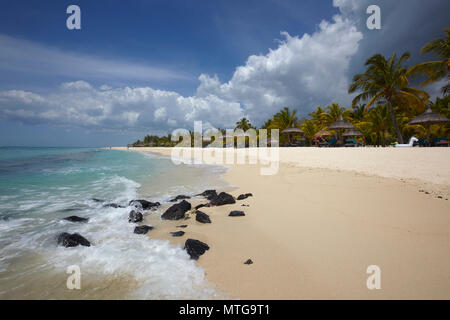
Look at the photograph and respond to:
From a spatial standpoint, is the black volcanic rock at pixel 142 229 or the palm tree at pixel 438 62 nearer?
the black volcanic rock at pixel 142 229

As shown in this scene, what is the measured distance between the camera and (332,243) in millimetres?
2992

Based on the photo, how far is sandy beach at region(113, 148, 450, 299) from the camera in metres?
2.14

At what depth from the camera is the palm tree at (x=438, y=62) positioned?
1692cm

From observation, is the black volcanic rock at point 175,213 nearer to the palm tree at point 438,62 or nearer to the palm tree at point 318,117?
the palm tree at point 438,62

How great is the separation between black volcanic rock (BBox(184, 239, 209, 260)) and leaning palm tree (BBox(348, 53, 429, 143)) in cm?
2601

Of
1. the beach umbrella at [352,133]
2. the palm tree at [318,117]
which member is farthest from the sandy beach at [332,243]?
the palm tree at [318,117]

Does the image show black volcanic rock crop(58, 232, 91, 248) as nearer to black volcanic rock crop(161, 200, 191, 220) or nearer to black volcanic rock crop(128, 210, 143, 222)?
black volcanic rock crop(128, 210, 143, 222)

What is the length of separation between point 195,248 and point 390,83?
28.0 meters

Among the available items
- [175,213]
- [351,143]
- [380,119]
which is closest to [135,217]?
[175,213]

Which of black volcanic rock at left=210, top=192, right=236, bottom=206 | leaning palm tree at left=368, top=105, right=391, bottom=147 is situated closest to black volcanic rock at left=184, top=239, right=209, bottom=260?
black volcanic rock at left=210, top=192, right=236, bottom=206

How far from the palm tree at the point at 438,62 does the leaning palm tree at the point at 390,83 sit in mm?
1885

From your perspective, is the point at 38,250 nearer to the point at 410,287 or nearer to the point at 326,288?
the point at 326,288
